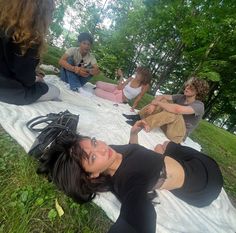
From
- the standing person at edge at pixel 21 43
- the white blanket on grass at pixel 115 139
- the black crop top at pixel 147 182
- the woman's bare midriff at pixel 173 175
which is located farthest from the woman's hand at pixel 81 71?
the woman's bare midriff at pixel 173 175

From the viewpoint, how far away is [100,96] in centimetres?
688

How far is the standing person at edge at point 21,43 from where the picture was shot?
3.31 meters

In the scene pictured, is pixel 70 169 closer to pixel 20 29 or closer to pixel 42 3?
pixel 20 29

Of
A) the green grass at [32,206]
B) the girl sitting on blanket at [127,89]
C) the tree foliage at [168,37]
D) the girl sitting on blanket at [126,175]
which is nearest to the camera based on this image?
the green grass at [32,206]

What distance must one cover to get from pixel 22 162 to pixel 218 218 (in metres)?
2.54

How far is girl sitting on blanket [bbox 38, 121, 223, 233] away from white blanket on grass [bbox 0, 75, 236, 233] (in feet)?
0.55

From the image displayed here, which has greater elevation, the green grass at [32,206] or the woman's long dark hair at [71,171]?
the woman's long dark hair at [71,171]

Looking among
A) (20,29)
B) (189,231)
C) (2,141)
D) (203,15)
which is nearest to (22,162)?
(2,141)

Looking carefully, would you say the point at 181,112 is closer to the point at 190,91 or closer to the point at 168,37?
the point at 190,91

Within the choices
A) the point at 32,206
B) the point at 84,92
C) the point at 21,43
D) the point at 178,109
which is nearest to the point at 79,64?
the point at 84,92

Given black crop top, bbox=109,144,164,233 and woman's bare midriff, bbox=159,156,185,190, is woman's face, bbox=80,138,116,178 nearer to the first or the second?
black crop top, bbox=109,144,164,233

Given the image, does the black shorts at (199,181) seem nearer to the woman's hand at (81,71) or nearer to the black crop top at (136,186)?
the black crop top at (136,186)

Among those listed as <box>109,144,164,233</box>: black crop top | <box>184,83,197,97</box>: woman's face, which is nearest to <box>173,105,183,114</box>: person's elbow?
<box>184,83,197,97</box>: woman's face

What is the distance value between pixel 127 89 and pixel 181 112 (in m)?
2.47
